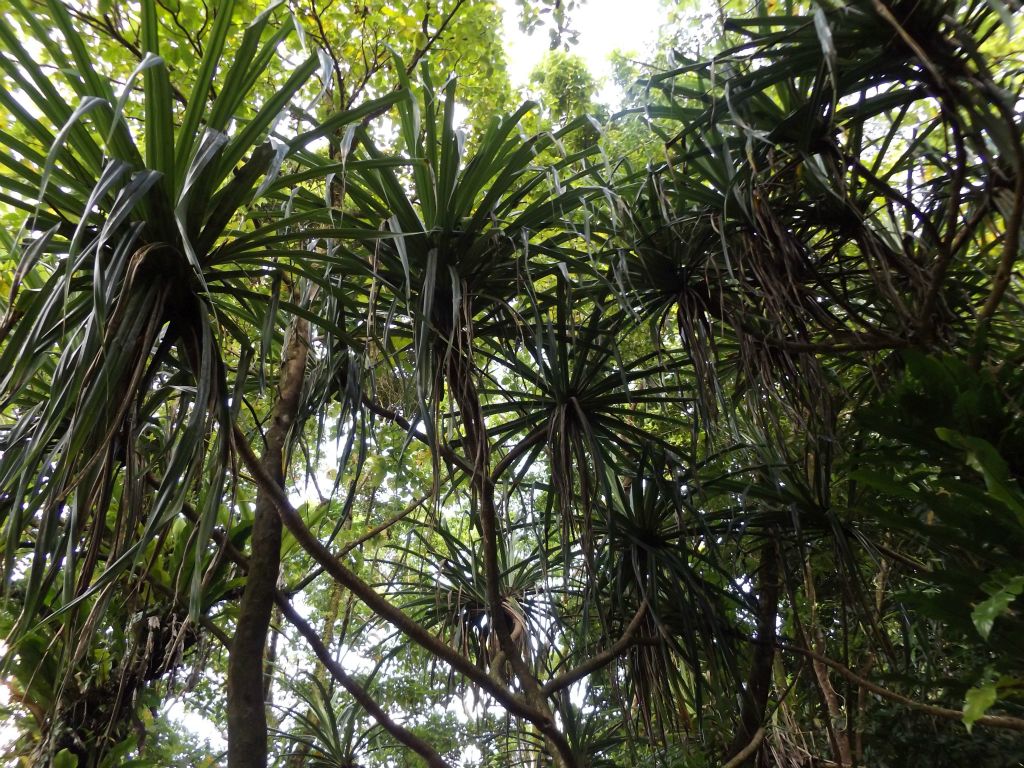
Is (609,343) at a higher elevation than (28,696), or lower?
higher

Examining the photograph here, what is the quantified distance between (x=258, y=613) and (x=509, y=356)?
0.90 metres

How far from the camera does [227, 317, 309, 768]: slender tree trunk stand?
4.95ft

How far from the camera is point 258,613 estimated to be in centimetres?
168

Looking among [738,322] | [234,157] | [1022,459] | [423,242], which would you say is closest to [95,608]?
[234,157]

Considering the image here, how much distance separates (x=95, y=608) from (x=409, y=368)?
1.37m

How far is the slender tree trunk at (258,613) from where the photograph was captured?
151 centimetres

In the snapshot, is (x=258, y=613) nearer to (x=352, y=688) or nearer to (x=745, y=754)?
(x=352, y=688)

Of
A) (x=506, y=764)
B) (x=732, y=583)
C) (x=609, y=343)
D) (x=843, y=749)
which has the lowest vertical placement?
(x=843, y=749)

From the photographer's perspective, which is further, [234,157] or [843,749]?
[843,749]

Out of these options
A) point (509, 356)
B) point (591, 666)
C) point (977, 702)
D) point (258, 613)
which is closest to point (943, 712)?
point (977, 702)

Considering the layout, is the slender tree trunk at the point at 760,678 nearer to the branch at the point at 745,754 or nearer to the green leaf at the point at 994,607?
the branch at the point at 745,754

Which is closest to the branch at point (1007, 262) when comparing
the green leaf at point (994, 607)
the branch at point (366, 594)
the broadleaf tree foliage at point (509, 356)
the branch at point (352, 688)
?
the broadleaf tree foliage at point (509, 356)

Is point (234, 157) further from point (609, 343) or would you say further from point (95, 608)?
point (609, 343)

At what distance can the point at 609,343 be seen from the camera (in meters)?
1.98
